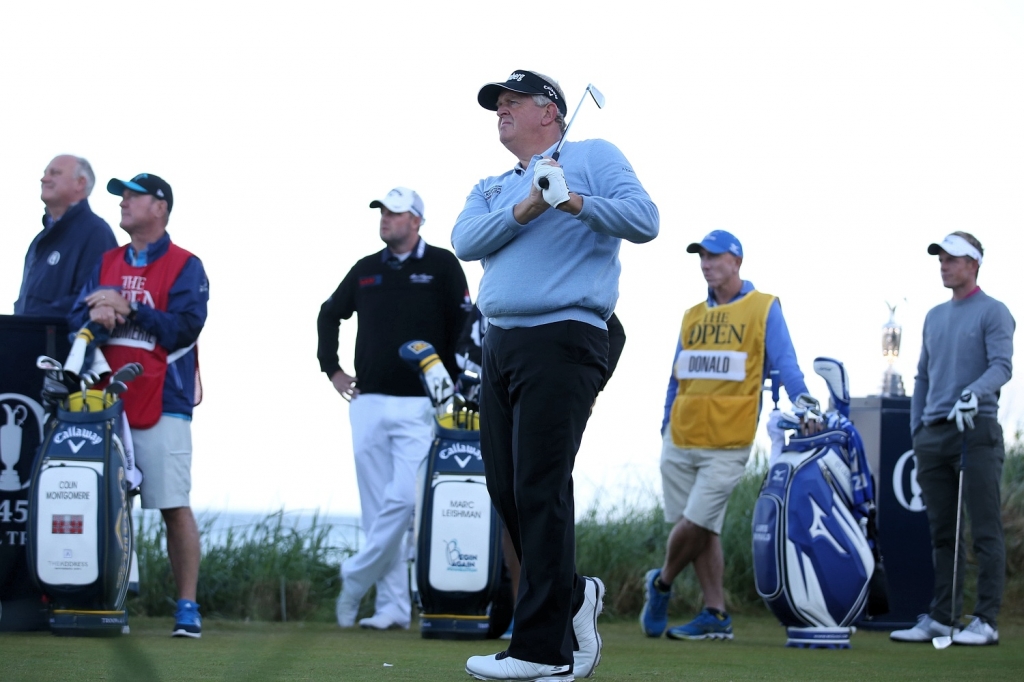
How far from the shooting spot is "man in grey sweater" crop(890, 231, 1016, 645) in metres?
6.74

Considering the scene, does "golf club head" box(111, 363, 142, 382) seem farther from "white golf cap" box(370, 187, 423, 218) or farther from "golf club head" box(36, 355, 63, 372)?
"white golf cap" box(370, 187, 423, 218)

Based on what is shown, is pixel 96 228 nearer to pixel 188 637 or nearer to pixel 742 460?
pixel 188 637

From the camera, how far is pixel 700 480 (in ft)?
22.4

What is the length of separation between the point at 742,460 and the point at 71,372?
3.40 meters

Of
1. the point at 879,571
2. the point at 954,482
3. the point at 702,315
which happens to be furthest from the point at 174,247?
the point at 954,482

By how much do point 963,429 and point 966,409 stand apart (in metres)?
0.17

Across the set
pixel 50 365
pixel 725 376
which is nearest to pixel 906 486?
pixel 725 376

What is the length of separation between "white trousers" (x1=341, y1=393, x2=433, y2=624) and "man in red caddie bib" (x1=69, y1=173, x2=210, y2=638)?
95 cm

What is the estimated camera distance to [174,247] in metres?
6.32

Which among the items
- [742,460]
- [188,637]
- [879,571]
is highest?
[742,460]

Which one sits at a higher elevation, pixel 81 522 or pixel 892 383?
pixel 892 383

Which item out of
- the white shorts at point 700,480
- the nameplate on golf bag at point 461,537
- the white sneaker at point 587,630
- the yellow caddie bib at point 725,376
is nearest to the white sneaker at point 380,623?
the nameplate on golf bag at point 461,537

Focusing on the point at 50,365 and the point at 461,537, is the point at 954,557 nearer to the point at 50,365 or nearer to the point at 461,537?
the point at 461,537

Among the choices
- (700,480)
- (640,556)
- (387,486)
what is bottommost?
(640,556)
